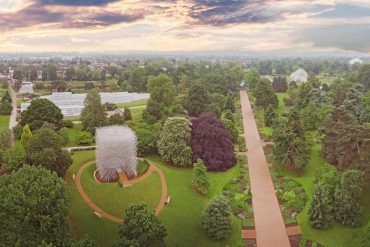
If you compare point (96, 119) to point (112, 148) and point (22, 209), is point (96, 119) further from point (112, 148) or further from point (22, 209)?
point (22, 209)

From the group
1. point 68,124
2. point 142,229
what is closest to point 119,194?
point 142,229

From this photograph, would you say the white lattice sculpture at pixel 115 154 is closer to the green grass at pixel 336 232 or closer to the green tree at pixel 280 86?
the green grass at pixel 336 232

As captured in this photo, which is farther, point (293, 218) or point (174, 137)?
point (174, 137)

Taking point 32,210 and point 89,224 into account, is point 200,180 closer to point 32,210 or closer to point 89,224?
point 89,224

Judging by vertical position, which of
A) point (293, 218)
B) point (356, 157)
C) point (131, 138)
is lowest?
point (293, 218)

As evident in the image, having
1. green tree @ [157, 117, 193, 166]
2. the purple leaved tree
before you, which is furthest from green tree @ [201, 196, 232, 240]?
green tree @ [157, 117, 193, 166]

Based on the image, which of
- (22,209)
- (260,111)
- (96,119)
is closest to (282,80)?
(260,111)
